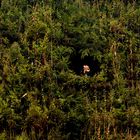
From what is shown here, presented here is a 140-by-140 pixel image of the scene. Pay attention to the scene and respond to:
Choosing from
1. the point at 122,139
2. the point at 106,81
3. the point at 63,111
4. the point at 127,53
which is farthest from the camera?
the point at 127,53

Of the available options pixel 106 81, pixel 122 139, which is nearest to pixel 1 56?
pixel 106 81

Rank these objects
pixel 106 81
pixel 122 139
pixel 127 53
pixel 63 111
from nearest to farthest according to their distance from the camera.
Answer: pixel 122 139
pixel 63 111
pixel 106 81
pixel 127 53

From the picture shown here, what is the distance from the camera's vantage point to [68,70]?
6.53 m

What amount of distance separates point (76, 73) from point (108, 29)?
1.25 m

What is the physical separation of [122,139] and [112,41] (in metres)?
2.30

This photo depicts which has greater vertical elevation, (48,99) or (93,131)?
(48,99)

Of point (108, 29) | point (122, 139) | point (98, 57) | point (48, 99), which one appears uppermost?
point (108, 29)

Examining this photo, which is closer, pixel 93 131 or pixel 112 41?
pixel 93 131

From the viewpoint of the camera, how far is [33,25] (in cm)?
729

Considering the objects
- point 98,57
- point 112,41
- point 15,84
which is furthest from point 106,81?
point 15,84

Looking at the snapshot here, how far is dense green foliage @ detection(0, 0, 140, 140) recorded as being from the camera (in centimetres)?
557

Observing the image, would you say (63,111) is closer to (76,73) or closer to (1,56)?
(76,73)

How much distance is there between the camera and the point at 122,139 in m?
5.30

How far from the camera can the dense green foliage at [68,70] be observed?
18.3 ft
